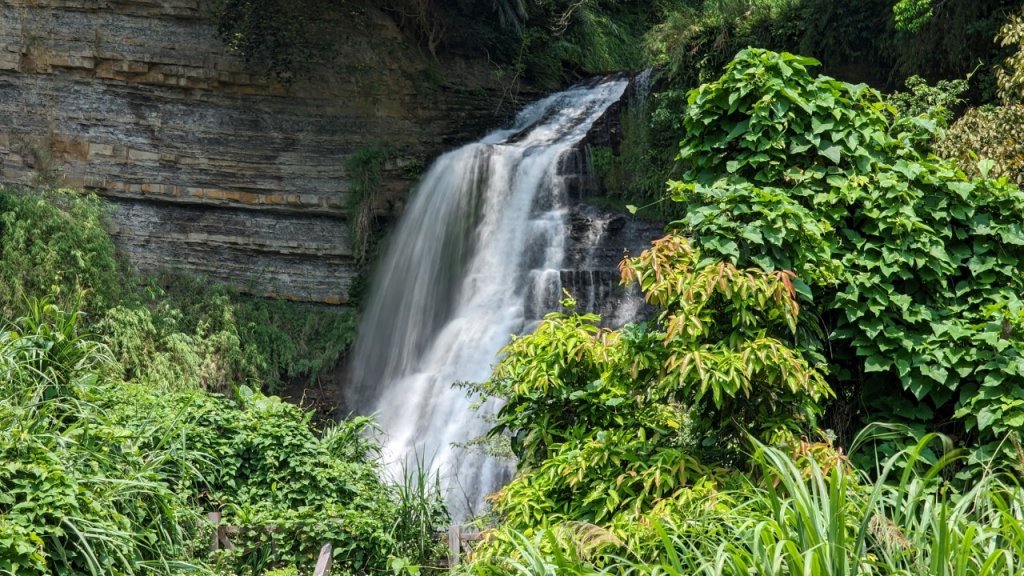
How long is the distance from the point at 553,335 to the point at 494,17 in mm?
13561

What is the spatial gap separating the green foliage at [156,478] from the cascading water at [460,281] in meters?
3.45

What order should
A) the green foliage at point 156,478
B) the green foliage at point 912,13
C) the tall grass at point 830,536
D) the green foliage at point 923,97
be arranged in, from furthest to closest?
the green foliage at point 912,13 < the green foliage at point 923,97 < the green foliage at point 156,478 < the tall grass at point 830,536

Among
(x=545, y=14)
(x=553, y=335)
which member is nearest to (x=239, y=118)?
(x=545, y=14)

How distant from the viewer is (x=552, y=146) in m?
14.7

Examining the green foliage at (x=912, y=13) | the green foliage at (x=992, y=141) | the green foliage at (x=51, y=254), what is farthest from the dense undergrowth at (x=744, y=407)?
the green foliage at (x=51, y=254)

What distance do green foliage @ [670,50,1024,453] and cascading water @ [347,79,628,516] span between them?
6.73 meters

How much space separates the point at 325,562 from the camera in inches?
263

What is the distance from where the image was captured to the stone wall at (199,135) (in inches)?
621

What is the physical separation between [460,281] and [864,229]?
925 centimetres

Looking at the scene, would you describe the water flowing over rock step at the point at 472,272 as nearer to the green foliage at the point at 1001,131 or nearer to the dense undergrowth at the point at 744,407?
the green foliage at the point at 1001,131

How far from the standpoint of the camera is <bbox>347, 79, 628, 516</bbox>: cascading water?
12.6 metres

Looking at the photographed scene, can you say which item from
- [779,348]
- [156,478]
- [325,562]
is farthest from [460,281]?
[779,348]

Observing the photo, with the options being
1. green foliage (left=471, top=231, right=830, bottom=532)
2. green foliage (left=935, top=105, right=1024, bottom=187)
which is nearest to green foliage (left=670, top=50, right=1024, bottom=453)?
green foliage (left=471, top=231, right=830, bottom=532)

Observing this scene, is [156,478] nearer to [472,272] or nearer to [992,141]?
[992,141]
